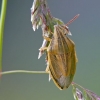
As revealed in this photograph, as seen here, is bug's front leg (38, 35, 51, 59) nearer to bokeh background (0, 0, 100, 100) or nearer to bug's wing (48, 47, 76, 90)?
bug's wing (48, 47, 76, 90)

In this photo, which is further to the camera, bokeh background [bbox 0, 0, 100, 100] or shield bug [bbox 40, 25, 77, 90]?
bokeh background [bbox 0, 0, 100, 100]

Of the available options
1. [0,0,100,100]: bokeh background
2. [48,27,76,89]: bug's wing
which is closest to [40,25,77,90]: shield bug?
[48,27,76,89]: bug's wing

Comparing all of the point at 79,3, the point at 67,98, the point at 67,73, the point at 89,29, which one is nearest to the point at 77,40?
the point at 89,29

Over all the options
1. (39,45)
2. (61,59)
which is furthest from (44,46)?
(39,45)

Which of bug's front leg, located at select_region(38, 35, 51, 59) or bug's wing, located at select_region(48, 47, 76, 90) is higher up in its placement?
bug's front leg, located at select_region(38, 35, 51, 59)

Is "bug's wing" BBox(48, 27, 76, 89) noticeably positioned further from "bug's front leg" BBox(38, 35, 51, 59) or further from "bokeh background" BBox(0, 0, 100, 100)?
"bokeh background" BBox(0, 0, 100, 100)

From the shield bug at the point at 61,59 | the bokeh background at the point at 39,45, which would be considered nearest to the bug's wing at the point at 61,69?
the shield bug at the point at 61,59
